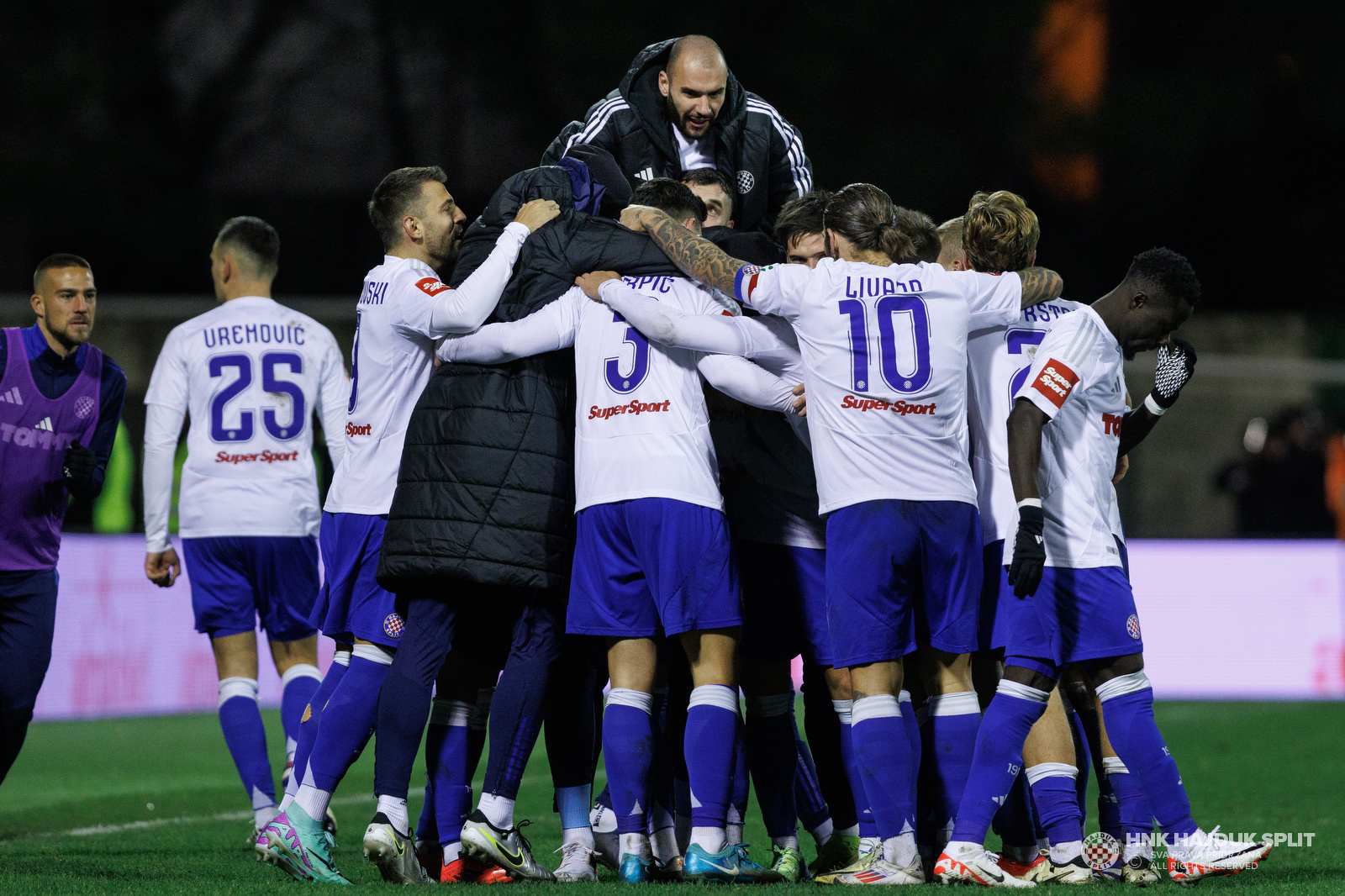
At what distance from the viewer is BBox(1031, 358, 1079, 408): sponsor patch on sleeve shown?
4.59 meters

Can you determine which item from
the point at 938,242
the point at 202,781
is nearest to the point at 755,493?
the point at 938,242

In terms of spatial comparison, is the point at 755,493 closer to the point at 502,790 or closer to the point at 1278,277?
the point at 502,790

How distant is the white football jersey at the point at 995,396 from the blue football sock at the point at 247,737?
3048 millimetres

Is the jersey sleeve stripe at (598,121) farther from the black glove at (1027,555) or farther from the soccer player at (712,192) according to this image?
the black glove at (1027,555)

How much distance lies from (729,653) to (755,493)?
646 mm

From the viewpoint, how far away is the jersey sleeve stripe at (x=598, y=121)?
20.0 feet

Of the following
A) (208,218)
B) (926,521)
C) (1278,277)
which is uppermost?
(208,218)

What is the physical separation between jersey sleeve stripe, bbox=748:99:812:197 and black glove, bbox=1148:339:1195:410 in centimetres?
161

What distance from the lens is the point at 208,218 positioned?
21219mm

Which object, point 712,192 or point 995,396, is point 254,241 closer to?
point 712,192

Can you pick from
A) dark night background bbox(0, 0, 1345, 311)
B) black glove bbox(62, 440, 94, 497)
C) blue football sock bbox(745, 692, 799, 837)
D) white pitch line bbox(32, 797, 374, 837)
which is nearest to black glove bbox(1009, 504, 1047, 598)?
blue football sock bbox(745, 692, 799, 837)

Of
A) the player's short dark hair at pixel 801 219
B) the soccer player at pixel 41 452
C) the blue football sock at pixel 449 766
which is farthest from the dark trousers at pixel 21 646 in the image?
the player's short dark hair at pixel 801 219

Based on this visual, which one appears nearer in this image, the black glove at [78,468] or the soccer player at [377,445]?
the soccer player at [377,445]

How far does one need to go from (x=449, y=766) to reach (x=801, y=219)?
211 centimetres
